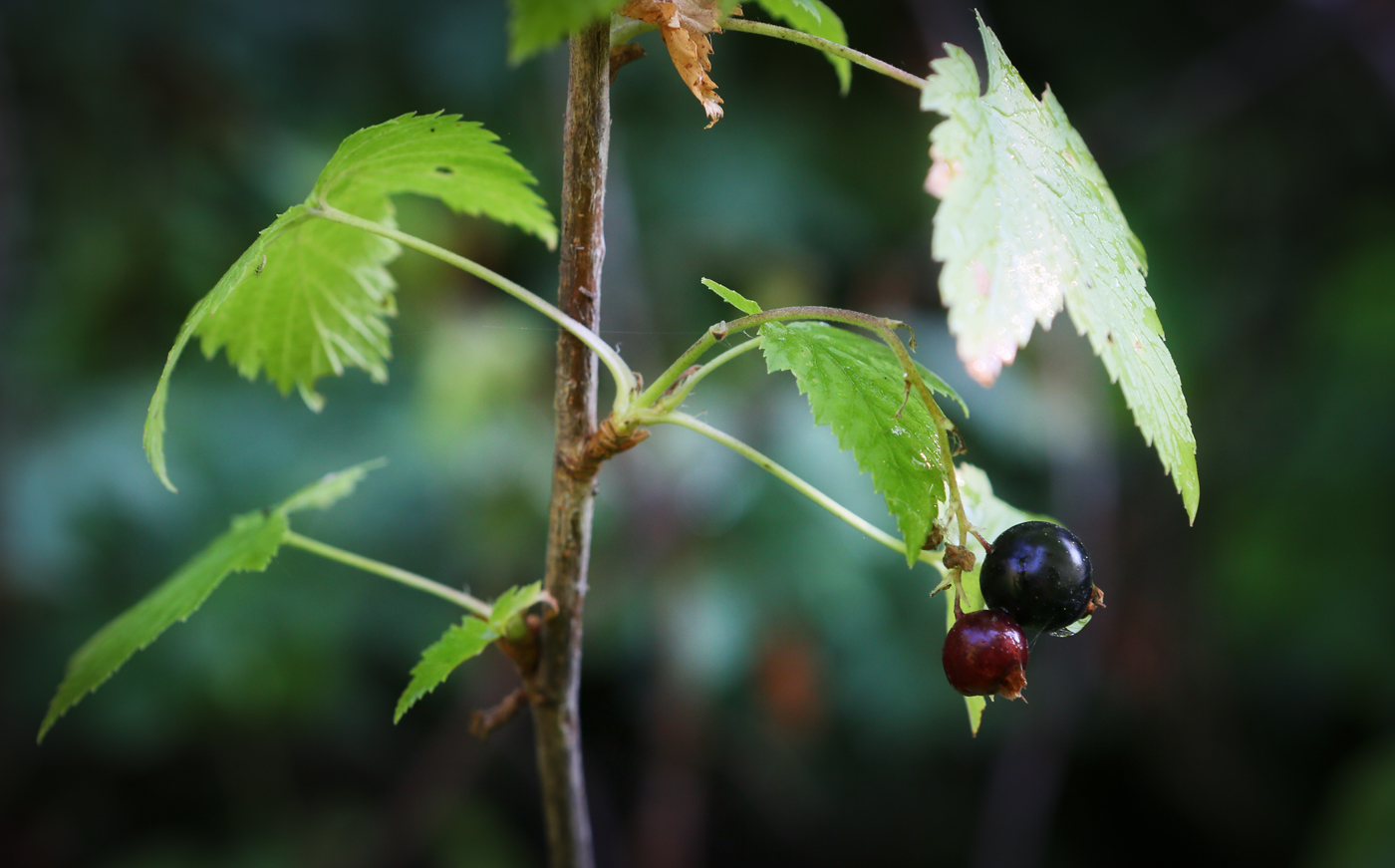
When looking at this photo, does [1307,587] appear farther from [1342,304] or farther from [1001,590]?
[1001,590]

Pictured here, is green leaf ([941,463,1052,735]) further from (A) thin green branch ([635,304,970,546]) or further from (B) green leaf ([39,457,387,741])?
(B) green leaf ([39,457,387,741])

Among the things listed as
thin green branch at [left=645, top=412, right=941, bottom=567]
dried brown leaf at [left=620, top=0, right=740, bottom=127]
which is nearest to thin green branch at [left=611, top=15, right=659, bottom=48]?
dried brown leaf at [left=620, top=0, right=740, bottom=127]

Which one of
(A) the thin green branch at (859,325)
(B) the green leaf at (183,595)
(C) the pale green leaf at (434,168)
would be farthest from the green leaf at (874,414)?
(B) the green leaf at (183,595)

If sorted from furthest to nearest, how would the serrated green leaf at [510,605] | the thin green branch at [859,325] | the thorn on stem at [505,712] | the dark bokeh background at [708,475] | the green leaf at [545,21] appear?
the dark bokeh background at [708,475] → the thorn on stem at [505,712] → the serrated green leaf at [510,605] → the thin green branch at [859,325] → the green leaf at [545,21]

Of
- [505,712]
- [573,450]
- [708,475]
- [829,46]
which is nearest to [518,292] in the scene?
[573,450]

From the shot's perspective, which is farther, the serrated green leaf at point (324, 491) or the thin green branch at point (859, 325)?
the serrated green leaf at point (324, 491)

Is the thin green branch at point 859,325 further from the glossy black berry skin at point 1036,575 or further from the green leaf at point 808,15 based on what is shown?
the green leaf at point 808,15
